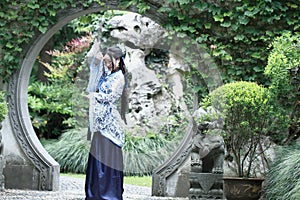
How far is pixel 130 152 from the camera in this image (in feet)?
29.6

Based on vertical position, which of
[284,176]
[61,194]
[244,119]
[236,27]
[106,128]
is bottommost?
[61,194]

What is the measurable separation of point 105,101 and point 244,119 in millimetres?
1321

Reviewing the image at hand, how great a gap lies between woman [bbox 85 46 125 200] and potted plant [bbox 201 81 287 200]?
97 centimetres

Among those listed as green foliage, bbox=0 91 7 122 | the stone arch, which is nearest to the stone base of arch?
the stone arch

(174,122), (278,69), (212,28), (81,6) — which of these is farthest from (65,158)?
(278,69)

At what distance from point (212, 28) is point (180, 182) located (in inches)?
69.5

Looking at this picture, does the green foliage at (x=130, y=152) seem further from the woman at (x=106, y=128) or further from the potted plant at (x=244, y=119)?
the woman at (x=106, y=128)

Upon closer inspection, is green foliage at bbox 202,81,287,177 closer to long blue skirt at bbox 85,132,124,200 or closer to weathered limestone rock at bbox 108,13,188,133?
long blue skirt at bbox 85,132,124,200

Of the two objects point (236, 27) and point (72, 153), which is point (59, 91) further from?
point (236, 27)

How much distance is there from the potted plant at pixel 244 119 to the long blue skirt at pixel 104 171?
3.33ft

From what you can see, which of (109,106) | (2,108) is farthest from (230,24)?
(2,108)

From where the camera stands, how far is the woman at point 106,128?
5.08 meters

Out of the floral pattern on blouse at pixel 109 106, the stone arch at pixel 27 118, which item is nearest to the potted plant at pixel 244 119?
the floral pattern on blouse at pixel 109 106

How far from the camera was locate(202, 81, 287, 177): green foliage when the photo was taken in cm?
529
